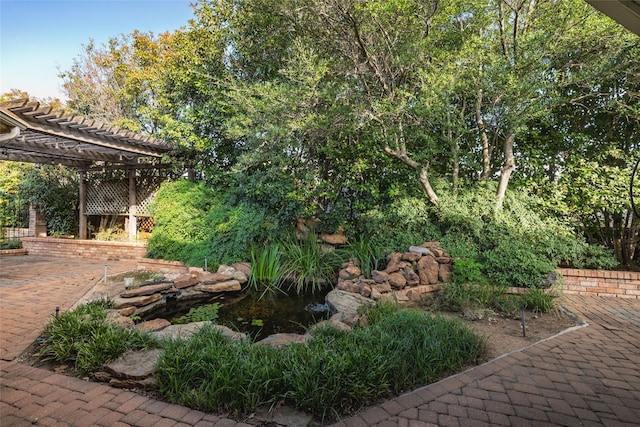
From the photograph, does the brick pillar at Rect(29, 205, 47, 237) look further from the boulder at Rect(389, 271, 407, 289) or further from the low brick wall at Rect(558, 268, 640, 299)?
the low brick wall at Rect(558, 268, 640, 299)

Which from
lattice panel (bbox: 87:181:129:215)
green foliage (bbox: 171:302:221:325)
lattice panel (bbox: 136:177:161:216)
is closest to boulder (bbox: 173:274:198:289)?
green foliage (bbox: 171:302:221:325)

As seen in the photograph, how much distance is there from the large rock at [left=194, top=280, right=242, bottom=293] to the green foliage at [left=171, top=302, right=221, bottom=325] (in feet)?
1.56

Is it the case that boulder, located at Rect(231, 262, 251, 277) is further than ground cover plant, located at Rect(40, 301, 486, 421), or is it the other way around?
boulder, located at Rect(231, 262, 251, 277)

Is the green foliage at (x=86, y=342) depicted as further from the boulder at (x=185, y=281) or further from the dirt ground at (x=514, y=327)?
the dirt ground at (x=514, y=327)

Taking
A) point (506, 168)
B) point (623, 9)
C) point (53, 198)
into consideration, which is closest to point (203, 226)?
point (506, 168)

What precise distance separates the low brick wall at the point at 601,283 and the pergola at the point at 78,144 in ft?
23.5

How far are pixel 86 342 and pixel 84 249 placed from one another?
20.8ft

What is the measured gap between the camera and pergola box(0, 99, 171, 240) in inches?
175

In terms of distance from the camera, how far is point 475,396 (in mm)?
2193

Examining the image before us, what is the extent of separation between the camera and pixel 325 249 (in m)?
6.48

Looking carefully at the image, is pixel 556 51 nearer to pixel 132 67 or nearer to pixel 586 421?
pixel 586 421

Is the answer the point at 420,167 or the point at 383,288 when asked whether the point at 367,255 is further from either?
the point at 420,167

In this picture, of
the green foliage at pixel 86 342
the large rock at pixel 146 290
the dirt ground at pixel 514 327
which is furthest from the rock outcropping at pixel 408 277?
the green foliage at pixel 86 342

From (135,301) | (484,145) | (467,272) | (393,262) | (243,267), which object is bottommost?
(135,301)
